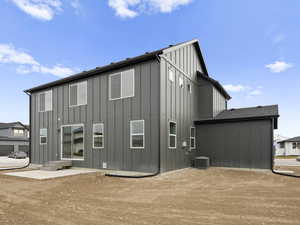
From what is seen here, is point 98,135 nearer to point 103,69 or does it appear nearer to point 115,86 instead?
point 115,86

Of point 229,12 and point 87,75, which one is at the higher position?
point 229,12

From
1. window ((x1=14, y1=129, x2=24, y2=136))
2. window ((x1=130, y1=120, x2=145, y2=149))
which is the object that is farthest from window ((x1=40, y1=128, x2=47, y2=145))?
window ((x1=14, y1=129, x2=24, y2=136))

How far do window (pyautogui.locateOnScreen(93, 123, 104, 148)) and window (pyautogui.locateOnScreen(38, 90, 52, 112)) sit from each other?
173 inches

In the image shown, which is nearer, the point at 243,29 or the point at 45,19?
the point at 45,19

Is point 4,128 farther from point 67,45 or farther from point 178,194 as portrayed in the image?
point 178,194

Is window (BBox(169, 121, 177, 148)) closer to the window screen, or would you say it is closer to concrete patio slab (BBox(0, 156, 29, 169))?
the window screen

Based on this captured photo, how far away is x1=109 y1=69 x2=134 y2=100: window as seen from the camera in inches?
386

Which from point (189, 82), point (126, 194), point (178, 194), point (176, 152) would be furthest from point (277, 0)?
point (126, 194)

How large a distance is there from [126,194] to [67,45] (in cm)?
1487

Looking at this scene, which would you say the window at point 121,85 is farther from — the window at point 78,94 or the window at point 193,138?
the window at point 193,138

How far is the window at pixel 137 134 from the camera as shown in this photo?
9.33 m

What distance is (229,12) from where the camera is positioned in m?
13.8

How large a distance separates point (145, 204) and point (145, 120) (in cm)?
492

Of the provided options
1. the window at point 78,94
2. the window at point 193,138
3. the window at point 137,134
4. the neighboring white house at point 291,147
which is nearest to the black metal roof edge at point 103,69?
the window at point 78,94
